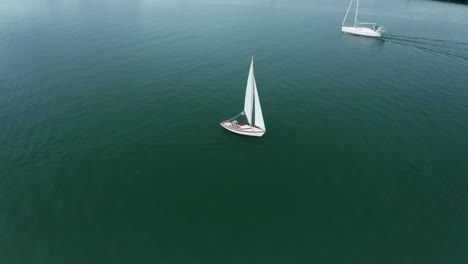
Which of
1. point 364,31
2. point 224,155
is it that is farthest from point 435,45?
point 224,155

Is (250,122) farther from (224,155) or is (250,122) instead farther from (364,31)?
(364,31)

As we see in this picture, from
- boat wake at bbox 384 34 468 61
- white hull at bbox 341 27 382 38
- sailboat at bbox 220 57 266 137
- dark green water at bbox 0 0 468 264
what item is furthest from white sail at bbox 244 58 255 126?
white hull at bbox 341 27 382 38

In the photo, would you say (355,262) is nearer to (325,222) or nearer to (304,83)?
(325,222)

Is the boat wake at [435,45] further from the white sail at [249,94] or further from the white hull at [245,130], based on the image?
the white sail at [249,94]

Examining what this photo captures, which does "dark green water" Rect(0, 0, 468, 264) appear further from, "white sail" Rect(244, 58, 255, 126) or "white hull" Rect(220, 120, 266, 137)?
"white sail" Rect(244, 58, 255, 126)

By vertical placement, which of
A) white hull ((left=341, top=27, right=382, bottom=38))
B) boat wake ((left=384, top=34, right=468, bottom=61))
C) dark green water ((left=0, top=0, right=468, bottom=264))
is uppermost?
white hull ((left=341, top=27, right=382, bottom=38))
